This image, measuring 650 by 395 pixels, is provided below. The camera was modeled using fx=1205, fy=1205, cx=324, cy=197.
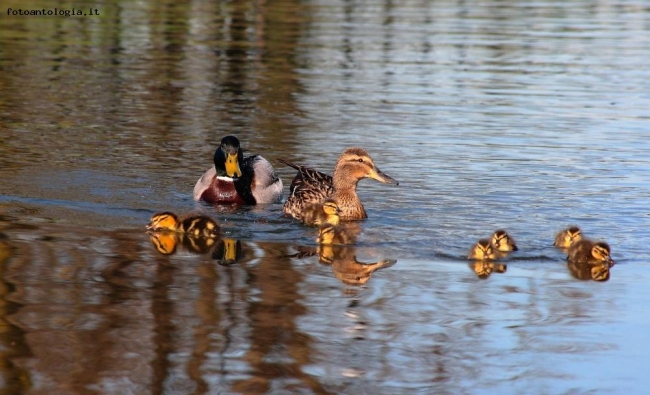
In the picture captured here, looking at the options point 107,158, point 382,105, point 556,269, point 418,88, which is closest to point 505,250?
point 556,269

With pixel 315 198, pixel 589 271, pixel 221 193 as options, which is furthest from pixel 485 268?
pixel 221 193

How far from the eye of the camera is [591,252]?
8555 mm

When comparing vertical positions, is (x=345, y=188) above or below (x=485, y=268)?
above

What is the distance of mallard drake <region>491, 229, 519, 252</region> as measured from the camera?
28.9 feet

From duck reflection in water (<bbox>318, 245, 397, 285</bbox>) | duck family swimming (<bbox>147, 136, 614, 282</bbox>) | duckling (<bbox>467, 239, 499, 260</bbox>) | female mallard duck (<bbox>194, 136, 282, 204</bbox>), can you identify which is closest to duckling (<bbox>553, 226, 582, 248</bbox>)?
duck family swimming (<bbox>147, 136, 614, 282</bbox>)

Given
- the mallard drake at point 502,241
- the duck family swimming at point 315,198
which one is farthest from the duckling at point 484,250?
the mallard drake at point 502,241

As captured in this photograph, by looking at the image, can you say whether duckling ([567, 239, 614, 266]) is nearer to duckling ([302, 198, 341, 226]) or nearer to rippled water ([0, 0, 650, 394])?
rippled water ([0, 0, 650, 394])

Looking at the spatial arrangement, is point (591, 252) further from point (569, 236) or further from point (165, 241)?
point (165, 241)

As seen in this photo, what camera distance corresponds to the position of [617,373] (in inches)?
238

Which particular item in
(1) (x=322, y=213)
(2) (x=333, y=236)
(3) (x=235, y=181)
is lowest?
(2) (x=333, y=236)

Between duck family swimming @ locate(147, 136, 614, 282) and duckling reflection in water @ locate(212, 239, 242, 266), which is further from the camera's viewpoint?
duck family swimming @ locate(147, 136, 614, 282)

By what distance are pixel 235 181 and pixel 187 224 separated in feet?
7.14

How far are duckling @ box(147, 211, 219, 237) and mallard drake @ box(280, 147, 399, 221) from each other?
1198 mm

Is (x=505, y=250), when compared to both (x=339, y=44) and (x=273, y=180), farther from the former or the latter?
(x=339, y=44)
